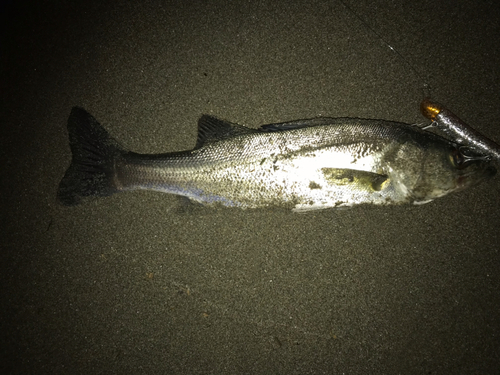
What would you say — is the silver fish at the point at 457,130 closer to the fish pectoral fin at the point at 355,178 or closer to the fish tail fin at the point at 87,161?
the fish pectoral fin at the point at 355,178

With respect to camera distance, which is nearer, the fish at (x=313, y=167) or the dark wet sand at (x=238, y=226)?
the fish at (x=313, y=167)

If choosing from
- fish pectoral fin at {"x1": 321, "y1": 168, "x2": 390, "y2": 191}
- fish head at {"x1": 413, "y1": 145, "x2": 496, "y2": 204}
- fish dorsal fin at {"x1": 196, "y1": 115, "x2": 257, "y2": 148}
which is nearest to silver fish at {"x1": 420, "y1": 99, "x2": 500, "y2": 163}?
fish head at {"x1": 413, "y1": 145, "x2": 496, "y2": 204}

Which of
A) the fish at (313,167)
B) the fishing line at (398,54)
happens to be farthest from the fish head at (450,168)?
the fishing line at (398,54)

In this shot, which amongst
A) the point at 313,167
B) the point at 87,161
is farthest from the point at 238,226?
the point at 87,161

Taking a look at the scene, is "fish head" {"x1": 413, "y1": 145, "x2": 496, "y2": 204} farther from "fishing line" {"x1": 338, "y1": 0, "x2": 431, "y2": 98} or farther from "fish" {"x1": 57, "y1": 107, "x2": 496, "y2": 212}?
"fishing line" {"x1": 338, "y1": 0, "x2": 431, "y2": 98}

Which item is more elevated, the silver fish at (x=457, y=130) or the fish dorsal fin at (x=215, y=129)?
the silver fish at (x=457, y=130)

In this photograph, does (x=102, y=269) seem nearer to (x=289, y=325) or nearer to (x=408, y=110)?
(x=289, y=325)

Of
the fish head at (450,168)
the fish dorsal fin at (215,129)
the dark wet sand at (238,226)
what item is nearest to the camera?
the fish head at (450,168)

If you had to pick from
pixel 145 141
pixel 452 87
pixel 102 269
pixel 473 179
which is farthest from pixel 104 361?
pixel 452 87
